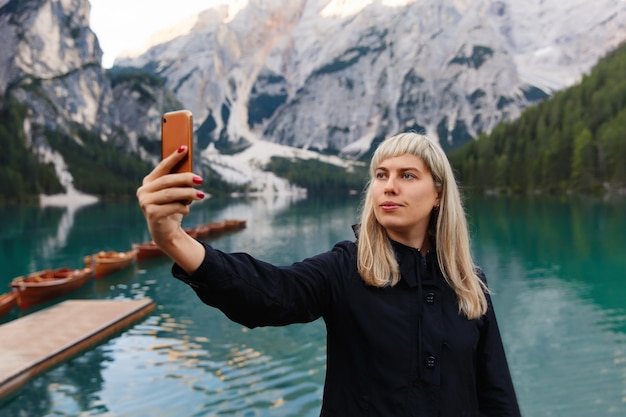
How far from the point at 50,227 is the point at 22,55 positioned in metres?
155

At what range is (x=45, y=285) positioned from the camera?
75.5 feet

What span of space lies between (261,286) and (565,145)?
118 m

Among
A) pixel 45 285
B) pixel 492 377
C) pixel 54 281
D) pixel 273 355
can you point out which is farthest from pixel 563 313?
pixel 54 281

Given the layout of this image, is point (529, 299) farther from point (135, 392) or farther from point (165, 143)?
point (165, 143)

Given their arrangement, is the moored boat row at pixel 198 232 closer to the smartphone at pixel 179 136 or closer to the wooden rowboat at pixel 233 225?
the wooden rowboat at pixel 233 225

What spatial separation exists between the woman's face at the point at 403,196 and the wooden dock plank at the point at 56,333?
12.1 metres

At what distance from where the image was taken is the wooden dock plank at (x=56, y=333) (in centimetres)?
1331

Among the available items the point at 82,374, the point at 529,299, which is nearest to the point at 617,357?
the point at 529,299

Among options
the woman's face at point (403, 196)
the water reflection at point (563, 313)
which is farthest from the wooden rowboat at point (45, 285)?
the woman's face at point (403, 196)

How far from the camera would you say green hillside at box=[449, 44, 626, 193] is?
Answer: 101m

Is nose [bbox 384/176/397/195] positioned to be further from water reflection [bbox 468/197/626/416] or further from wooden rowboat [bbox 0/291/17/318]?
wooden rowboat [bbox 0/291/17/318]

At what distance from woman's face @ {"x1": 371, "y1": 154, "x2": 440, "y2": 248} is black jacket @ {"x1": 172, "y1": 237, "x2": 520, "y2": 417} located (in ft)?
0.49

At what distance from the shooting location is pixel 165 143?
2.31 meters

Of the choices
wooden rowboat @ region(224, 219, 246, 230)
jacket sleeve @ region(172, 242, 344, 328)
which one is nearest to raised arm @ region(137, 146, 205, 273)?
jacket sleeve @ region(172, 242, 344, 328)
